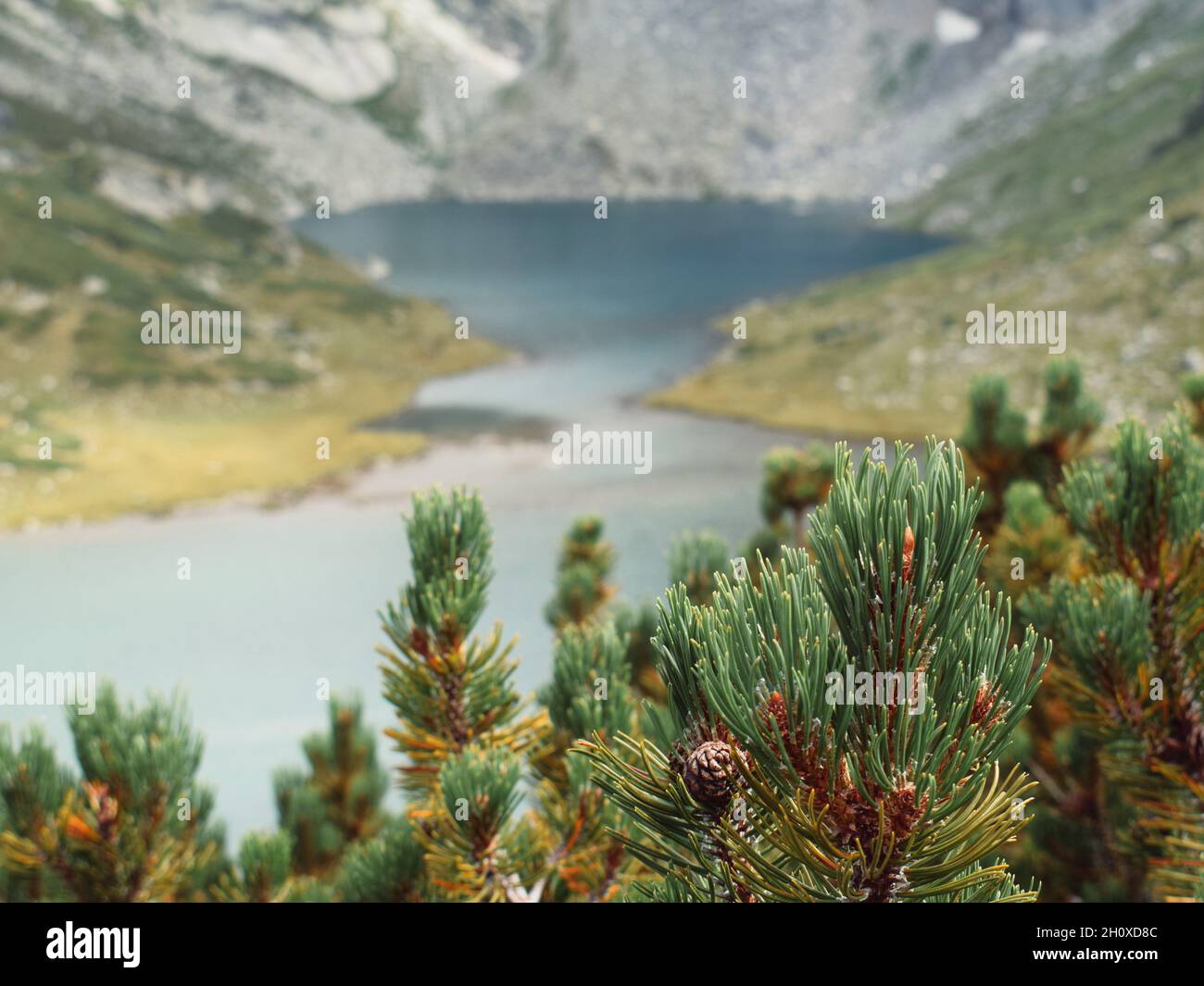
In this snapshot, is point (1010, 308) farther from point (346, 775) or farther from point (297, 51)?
point (297, 51)

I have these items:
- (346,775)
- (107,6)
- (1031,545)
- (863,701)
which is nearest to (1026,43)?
(107,6)

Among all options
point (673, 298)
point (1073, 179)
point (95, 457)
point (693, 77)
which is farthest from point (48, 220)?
point (693, 77)

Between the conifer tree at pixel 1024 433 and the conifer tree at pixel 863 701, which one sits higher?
the conifer tree at pixel 1024 433

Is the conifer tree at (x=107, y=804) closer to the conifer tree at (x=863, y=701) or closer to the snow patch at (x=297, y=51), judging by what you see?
the conifer tree at (x=863, y=701)

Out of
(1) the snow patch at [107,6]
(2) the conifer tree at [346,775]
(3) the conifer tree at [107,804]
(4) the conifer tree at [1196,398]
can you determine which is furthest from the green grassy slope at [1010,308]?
(1) the snow patch at [107,6]

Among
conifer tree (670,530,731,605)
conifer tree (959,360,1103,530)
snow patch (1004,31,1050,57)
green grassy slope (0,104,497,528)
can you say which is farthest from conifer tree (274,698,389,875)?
snow patch (1004,31,1050,57)
